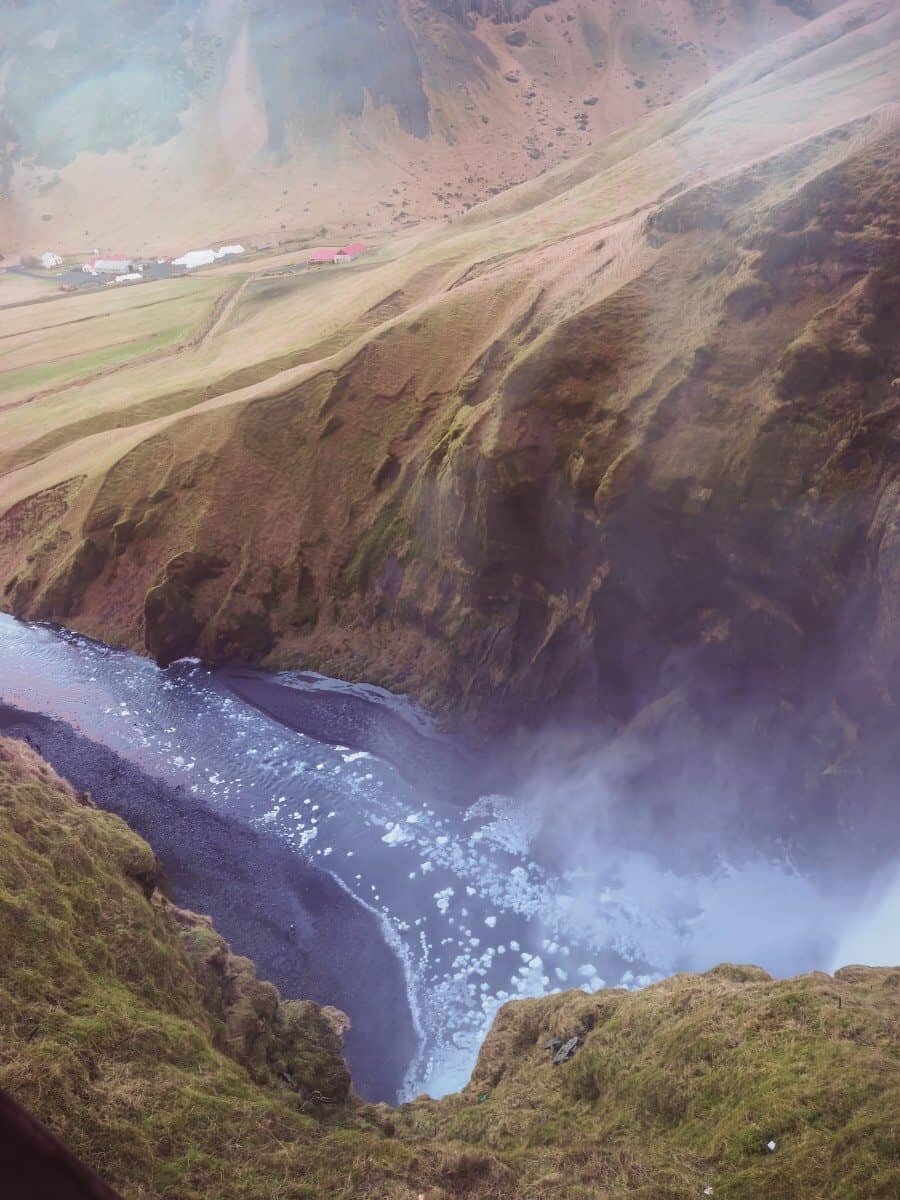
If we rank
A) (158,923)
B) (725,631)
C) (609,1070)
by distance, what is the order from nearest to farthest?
1. (609,1070)
2. (158,923)
3. (725,631)

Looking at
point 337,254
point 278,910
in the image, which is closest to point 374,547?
point 278,910

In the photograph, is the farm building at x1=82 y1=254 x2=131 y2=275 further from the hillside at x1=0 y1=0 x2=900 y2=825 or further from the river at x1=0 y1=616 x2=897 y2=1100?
the river at x1=0 y1=616 x2=897 y2=1100

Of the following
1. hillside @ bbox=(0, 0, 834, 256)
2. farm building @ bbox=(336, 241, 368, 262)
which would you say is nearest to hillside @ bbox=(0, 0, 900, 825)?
farm building @ bbox=(336, 241, 368, 262)

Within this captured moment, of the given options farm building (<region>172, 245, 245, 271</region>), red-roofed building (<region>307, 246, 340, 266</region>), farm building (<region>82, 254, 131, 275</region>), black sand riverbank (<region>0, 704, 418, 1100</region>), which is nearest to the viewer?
black sand riverbank (<region>0, 704, 418, 1100</region>)

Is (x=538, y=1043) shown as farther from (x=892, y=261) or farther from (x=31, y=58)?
(x=31, y=58)

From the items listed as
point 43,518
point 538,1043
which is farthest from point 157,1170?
point 43,518

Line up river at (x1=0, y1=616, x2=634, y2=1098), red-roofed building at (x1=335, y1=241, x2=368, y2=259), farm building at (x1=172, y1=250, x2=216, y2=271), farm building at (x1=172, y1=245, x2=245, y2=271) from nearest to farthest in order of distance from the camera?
river at (x1=0, y1=616, x2=634, y2=1098) → red-roofed building at (x1=335, y1=241, x2=368, y2=259) → farm building at (x1=172, y1=250, x2=216, y2=271) → farm building at (x1=172, y1=245, x2=245, y2=271)

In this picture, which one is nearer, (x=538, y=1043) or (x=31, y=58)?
(x=538, y=1043)

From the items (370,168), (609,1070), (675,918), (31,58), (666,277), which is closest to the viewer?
(609,1070)
